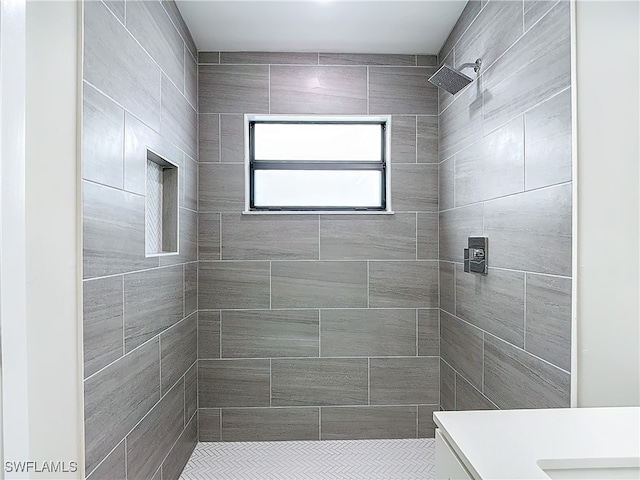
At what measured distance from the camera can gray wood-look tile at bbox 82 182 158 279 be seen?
1435 mm

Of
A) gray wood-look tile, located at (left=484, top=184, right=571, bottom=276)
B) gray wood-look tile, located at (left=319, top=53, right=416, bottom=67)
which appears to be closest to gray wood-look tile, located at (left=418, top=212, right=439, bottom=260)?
gray wood-look tile, located at (left=484, top=184, right=571, bottom=276)

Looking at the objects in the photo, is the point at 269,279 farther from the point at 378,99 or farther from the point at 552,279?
the point at 552,279

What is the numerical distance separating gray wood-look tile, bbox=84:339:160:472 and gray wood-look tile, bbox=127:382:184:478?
0.21 feet

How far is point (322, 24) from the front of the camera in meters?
2.70

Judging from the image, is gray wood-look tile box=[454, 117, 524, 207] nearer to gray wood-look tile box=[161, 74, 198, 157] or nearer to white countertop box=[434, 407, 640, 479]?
white countertop box=[434, 407, 640, 479]

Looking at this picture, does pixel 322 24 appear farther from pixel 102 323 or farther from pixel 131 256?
pixel 102 323

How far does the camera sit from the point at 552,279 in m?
1.66

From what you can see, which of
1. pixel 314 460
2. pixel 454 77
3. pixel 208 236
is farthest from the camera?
pixel 208 236

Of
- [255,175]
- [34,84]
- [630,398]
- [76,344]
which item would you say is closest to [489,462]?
[630,398]

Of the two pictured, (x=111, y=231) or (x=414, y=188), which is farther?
(x=414, y=188)

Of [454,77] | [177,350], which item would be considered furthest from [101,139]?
[454,77]

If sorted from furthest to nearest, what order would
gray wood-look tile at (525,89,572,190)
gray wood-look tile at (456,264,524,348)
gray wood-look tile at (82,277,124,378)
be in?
1. gray wood-look tile at (456,264,524,348)
2. gray wood-look tile at (525,89,572,190)
3. gray wood-look tile at (82,277,124,378)

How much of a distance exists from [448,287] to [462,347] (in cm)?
40

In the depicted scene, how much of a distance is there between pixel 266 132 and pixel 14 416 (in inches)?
93.8
